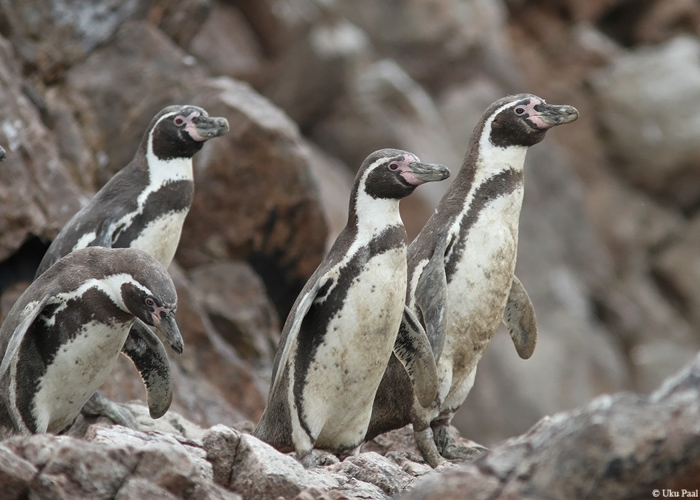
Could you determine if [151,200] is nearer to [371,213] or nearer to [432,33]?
[371,213]

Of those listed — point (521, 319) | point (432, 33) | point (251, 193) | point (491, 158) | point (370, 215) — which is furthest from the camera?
point (432, 33)

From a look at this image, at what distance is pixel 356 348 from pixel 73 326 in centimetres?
145

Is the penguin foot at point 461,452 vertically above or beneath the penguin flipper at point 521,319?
beneath

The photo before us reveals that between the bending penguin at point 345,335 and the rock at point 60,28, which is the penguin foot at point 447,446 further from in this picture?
the rock at point 60,28

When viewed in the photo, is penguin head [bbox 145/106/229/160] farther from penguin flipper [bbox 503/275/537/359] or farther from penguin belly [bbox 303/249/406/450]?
penguin flipper [bbox 503/275/537/359]

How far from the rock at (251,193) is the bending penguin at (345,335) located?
3624 mm

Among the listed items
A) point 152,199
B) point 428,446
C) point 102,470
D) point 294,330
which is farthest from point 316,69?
point 102,470

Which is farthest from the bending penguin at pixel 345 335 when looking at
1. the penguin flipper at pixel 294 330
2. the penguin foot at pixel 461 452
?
the penguin foot at pixel 461 452

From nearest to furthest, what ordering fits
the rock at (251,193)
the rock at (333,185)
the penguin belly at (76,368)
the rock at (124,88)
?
the penguin belly at (76,368), the rock at (251,193), the rock at (124,88), the rock at (333,185)

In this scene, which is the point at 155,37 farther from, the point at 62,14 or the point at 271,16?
the point at 271,16

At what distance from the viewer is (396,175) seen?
5.80 m

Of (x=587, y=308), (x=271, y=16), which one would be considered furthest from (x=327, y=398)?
(x=587, y=308)

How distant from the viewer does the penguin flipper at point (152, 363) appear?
18.4 ft

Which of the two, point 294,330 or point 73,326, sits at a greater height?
point 294,330
